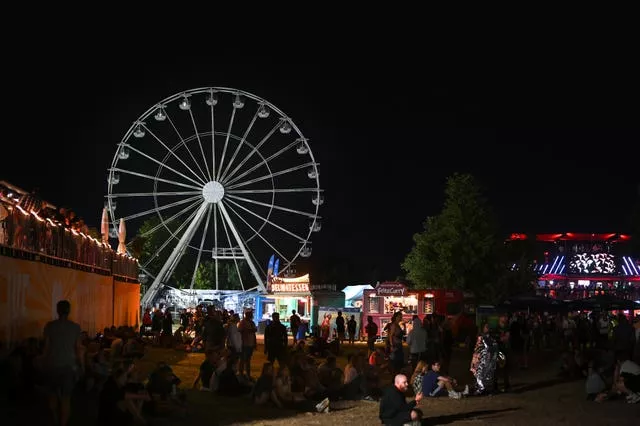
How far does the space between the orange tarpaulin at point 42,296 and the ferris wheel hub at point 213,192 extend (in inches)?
776

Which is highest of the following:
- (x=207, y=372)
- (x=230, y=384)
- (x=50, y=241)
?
(x=50, y=241)

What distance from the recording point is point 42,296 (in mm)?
16812

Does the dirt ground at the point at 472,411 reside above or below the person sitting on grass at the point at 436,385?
below

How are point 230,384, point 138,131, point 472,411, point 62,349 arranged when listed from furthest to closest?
1. point 138,131
2. point 230,384
3. point 472,411
4. point 62,349

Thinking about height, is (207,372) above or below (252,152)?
below

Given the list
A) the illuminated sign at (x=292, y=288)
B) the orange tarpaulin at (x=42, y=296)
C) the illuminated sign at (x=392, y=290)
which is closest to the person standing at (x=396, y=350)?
the orange tarpaulin at (x=42, y=296)

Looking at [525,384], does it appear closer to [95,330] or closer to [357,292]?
[95,330]

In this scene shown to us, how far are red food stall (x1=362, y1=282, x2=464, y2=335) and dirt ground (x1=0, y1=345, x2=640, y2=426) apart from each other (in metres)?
17.4

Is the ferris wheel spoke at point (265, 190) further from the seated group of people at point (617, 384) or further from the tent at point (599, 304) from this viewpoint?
the seated group of people at point (617, 384)

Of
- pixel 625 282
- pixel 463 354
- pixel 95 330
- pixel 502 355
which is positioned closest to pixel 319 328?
pixel 463 354

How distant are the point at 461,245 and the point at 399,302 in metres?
17.9

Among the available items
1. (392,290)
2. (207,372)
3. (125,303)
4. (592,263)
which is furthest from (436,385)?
(592,263)

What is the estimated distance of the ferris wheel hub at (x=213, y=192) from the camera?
4566 centimetres

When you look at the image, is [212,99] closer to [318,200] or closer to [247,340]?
[318,200]
